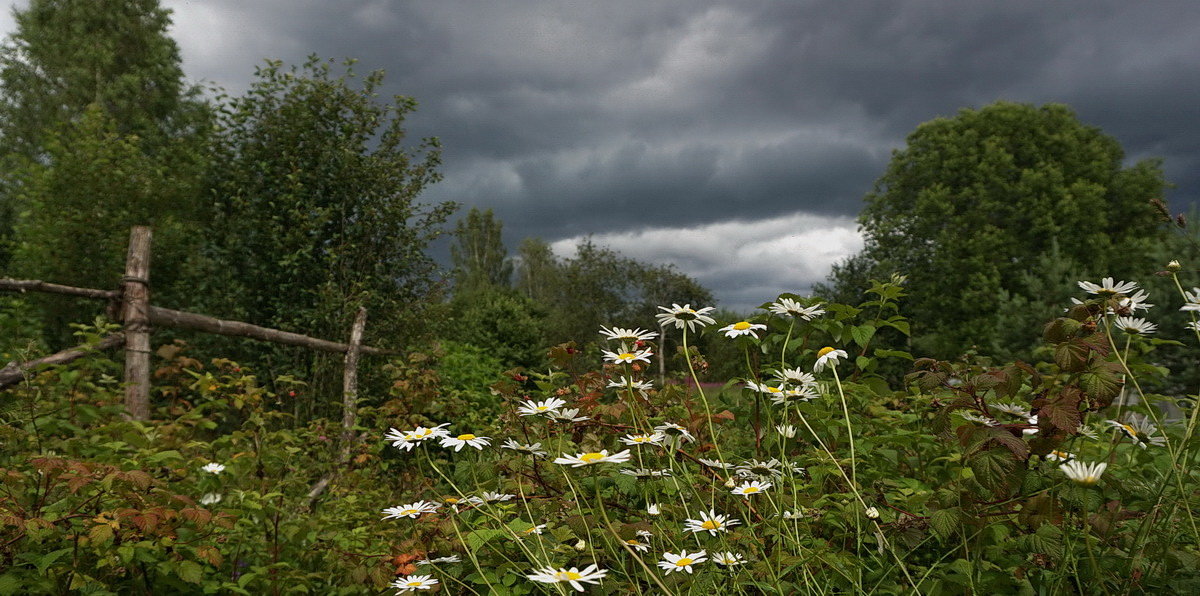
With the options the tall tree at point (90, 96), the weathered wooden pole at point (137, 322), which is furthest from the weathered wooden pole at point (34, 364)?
the tall tree at point (90, 96)

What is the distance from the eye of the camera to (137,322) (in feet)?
15.0

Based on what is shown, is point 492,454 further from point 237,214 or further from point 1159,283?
point 1159,283

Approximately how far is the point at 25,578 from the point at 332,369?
192 inches

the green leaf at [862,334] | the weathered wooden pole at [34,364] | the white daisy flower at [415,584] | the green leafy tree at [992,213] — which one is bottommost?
the white daisy flower at [415,584]

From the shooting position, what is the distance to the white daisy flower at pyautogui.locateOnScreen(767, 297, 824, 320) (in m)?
1.62

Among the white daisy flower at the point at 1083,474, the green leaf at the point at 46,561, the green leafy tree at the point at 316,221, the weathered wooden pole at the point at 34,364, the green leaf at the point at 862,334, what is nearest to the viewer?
the white daisy flower at the point at 1083,474

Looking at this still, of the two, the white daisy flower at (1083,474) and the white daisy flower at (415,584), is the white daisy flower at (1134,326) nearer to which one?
the white daisy flower at (1083,474)

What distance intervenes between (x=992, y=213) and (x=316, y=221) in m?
14.2

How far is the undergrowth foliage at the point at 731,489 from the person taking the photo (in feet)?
4.73

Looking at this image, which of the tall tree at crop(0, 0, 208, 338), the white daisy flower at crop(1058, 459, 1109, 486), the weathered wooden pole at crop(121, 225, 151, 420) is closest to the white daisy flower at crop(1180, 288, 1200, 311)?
the white daisy flower at crop(1058, 459, 1109, 486)

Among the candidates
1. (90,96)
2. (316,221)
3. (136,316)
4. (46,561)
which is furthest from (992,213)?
(90,96)

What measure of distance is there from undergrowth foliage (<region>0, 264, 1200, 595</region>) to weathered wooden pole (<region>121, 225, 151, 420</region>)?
3.84 feet

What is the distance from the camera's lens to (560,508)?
192cm

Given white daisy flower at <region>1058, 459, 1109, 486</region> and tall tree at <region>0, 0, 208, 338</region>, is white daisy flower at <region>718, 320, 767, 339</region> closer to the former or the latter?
white daisy flower at <region>1058, 459, 1109, 486</region>
